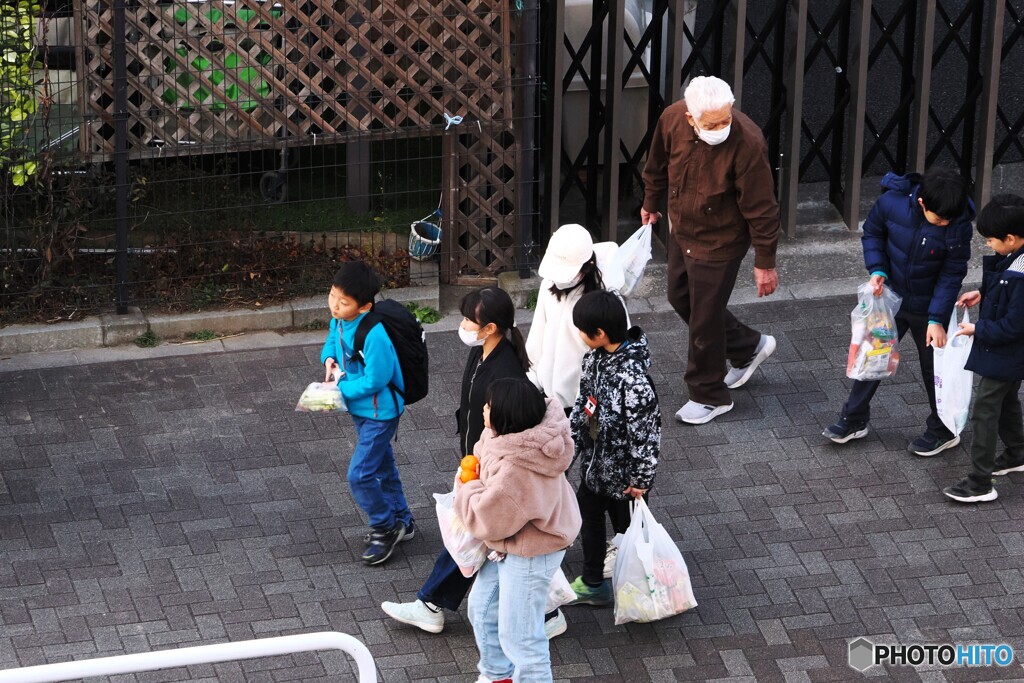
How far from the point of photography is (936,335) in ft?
23.3

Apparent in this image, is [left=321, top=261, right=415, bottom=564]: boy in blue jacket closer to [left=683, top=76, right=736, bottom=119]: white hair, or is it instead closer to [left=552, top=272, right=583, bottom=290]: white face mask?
[left=552, top=272, right=583, bottom=290]: white face mask

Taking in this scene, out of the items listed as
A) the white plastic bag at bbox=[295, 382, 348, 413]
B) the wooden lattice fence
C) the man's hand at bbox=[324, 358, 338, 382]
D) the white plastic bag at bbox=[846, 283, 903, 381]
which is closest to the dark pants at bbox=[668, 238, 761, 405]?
the white plastic bag at bbox=[846, 283, 903, 381]

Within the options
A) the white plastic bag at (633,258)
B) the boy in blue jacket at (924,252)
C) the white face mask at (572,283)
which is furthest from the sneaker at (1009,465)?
the white face mask at (572,283)

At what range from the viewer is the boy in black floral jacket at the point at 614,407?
5883 mm

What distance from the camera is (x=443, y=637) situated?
245 inches

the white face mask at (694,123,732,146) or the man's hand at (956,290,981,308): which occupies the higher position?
the white face mask at (694,123,732,146)

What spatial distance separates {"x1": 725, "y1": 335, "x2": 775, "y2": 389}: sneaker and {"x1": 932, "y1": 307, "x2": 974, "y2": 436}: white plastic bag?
3.77 feet

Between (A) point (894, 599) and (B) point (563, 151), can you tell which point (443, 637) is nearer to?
(A) point (894, 599)

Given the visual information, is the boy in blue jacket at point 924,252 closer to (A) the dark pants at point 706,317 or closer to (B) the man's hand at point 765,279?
(B) the man's hand at point 765,279

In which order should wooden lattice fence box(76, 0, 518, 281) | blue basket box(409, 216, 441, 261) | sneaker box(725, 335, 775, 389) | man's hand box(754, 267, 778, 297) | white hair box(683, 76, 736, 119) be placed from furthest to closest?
blue basket box(409, 216, 441, 261) → wooden lattice fence box(76, 0, 518, 281) → sneaker box(725, 335, 775, 389) → man's hand box(754, 267, 778, 297) → white hair box(683, 76, 736, 119)

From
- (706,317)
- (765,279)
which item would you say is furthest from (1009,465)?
(706,317)

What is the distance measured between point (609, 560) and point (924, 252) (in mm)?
2117

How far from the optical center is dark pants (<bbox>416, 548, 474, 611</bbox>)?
6.14m

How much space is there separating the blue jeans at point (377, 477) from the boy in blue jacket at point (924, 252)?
8.02ft
